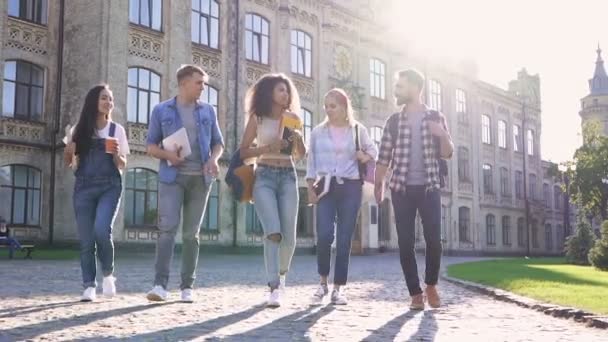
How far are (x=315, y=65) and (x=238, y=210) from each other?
7959mm

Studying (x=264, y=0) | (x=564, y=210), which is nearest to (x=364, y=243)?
(x=264, y=0)

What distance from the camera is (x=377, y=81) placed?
115 ft

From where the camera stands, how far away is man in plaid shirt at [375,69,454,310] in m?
6.84

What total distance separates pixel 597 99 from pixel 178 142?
83.7m

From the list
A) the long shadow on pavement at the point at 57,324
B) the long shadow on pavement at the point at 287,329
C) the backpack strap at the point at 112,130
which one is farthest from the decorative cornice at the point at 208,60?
the long shadow on pavement at the point at 287,329

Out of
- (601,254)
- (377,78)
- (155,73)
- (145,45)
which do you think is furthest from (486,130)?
(145,45)

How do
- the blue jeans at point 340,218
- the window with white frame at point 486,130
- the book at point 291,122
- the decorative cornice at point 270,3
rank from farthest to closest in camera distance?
the window with white frame at point 486,130 → the decorative cornice at point 270,3 → the blue jeans at point 340,218 → the book at point 291,122

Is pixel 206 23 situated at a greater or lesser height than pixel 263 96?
greater

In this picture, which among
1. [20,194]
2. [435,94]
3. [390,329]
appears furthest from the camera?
[435,94]

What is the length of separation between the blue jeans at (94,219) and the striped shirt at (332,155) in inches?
79.7

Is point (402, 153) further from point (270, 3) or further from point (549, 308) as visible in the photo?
point (270, 3)

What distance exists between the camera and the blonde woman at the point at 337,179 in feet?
23.6

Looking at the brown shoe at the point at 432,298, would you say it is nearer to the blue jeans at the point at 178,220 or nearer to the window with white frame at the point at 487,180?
the blue jeans at the point at 178,220

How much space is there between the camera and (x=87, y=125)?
283 inches
